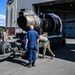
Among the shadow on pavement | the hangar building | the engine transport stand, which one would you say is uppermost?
the hangar building

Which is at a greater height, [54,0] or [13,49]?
[54,0]

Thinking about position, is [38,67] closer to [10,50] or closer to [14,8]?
[10,50]

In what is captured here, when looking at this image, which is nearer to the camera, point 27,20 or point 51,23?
point 27,20

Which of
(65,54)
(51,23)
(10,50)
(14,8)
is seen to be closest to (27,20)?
(10,50)

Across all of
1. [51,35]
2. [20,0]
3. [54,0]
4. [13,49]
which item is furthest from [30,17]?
[20,0]

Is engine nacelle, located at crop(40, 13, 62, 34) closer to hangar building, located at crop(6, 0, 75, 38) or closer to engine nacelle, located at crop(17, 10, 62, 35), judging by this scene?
engine nacelle, located at crop(17, 10, 62, 35)

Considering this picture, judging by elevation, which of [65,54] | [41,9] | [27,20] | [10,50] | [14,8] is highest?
[14,8]

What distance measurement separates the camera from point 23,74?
28.8 feet

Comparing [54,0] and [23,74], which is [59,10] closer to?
[54,0]

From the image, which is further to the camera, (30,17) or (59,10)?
(59,10)

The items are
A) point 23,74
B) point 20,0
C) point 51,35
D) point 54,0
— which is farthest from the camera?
point 20,0

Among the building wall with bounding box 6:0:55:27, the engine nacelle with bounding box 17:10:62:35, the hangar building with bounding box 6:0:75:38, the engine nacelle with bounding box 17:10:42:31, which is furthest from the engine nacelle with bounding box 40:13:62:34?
the building wall with bounding box 6:0:55:27

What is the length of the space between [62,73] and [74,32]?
3479cm

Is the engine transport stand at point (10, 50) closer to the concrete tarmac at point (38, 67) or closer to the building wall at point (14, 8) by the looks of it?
the concrete tarmac at point (38, 67)
